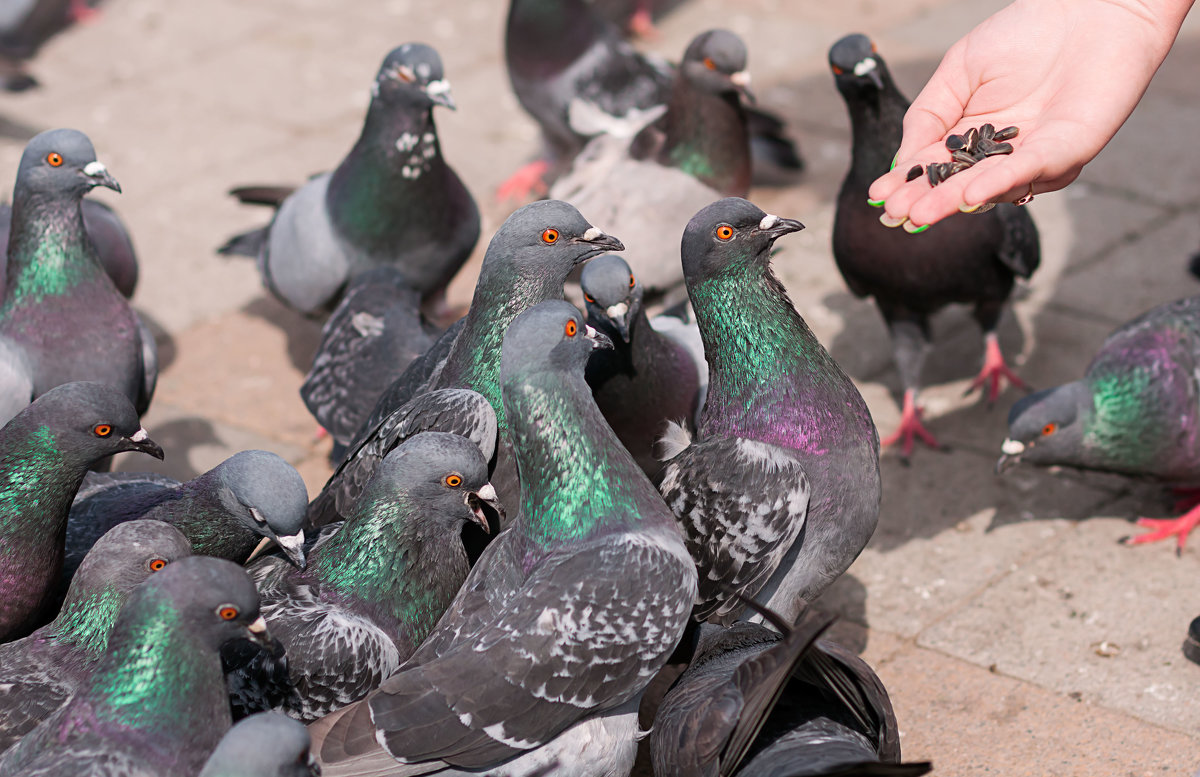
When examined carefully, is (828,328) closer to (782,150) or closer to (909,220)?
(782,150)

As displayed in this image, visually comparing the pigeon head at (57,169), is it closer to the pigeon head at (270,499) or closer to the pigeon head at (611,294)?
the pigeon head at (270,499)

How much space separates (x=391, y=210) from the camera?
19.4 ft

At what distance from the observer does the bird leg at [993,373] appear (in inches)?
236

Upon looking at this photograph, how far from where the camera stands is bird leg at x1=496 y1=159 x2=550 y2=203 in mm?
8008

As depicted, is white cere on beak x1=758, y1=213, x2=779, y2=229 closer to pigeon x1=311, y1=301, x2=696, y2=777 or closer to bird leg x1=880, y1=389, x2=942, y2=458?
pigeon x1=311, y1=301, x2=696, y2=777

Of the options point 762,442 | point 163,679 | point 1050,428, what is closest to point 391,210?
point 762,442

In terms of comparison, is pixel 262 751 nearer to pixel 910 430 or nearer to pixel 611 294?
pixel 611 294

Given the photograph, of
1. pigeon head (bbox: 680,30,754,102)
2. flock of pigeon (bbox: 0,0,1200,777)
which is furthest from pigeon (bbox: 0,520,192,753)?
pigeon head (bbox: 680,30,754,102)

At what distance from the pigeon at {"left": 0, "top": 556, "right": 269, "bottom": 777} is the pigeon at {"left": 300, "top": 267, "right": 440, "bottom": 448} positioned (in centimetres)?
214

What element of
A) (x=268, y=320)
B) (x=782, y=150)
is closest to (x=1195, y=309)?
(x=782, y=150)

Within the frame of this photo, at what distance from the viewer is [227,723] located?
10.3 ft

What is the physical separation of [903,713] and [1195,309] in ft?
7.02

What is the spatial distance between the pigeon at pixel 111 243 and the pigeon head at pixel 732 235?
2.96 metres

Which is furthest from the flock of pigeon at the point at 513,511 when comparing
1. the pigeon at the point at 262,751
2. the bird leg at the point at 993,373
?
the bird leg at the point at 993,373
